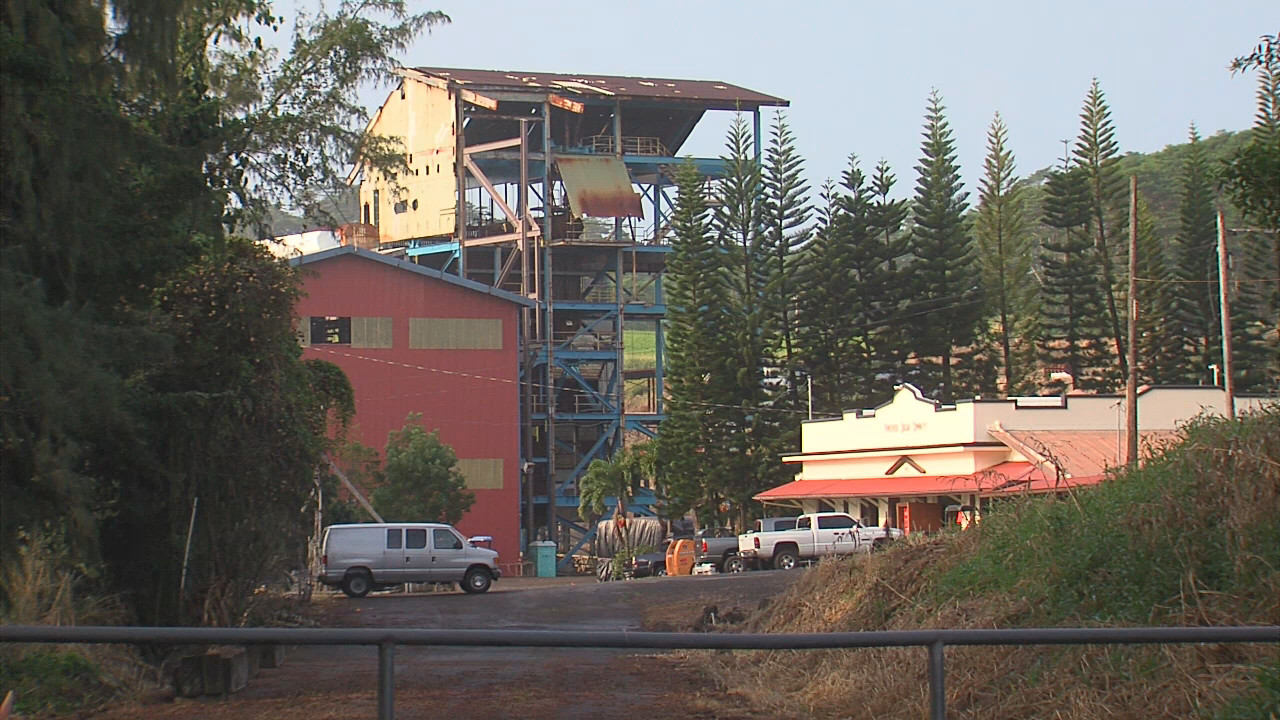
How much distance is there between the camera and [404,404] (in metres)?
55.0

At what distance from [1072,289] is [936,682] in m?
54.1

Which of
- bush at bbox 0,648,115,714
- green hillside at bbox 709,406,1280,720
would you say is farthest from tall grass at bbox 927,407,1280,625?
bush at bbox 0,648,115,714

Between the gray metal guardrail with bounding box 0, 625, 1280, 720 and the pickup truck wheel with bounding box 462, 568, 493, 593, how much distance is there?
27.1 metres

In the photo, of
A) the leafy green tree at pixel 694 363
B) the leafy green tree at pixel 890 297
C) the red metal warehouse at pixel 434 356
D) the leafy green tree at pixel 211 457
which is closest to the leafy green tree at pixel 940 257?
the leafy green tree at pixel 890 297

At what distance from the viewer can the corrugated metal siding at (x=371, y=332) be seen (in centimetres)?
5494

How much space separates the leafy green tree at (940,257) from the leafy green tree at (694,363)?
8.00 meters

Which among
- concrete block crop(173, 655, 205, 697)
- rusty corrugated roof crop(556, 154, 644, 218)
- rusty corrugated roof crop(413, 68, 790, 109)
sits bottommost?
concrete block crop(173, 655, 205, 697)

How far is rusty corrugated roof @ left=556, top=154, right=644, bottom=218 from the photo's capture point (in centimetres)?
6041

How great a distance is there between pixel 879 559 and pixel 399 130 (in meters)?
56.2

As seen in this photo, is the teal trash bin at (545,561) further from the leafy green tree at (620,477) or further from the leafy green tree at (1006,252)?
the leafy green tree at (1006,252)

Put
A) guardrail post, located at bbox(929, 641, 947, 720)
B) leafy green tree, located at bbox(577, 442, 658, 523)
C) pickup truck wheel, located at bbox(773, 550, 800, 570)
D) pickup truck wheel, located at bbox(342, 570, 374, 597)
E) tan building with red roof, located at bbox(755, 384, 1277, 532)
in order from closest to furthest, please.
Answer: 1. guardrail post, located at bbox(929, 641, 947, 720)
2. pickup truck wheel, located at bbox(342, 570, 374, 597)
3. pickup truck wheel, located at bbox(773, 550, 800, 570)
4. tan building with red roof, located at bbox(755, 384, 1277, 532)
5. leafy green tree, located at bbox(577, 442, 658, 523)

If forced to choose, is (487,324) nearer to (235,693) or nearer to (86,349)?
(86,349)

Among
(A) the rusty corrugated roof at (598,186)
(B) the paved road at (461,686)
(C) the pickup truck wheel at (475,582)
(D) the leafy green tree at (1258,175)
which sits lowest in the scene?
(C) the pickup truck wheel at (475,582)

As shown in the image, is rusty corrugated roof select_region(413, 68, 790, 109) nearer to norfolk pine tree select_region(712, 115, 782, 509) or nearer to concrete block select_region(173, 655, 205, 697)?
norfolk pine tree select_region(712, 115, 782, 509)
